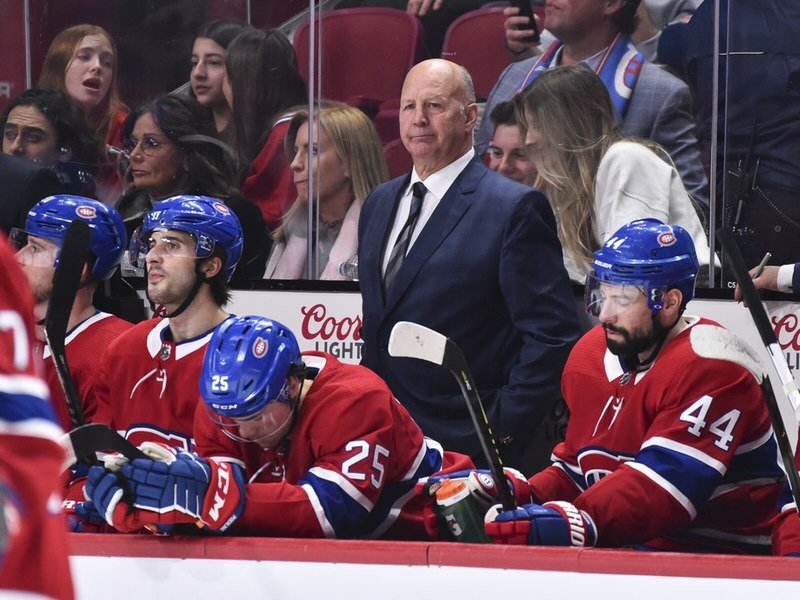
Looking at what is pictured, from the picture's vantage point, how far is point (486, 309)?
339 centimetres

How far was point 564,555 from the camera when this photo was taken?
219 centimetres

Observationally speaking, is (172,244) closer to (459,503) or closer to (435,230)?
(435,230)

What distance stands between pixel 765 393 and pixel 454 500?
0.58m

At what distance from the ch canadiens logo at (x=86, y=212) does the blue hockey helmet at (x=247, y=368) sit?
106cm

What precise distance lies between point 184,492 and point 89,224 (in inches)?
52.4

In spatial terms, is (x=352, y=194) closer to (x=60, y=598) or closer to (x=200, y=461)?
(x=200, y=461)

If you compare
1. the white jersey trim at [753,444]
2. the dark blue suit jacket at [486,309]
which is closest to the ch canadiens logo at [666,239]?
the white jersey trim at [753,444]

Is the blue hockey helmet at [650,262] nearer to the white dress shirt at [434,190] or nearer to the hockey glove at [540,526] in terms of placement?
the hockey glove at [540,526]

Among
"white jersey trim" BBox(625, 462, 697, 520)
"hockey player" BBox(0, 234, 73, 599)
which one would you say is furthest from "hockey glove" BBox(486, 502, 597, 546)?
"hockey player" BBox(0, 234, 73, 599)

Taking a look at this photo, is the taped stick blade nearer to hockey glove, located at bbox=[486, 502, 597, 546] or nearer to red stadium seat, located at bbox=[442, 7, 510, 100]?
hockey glove, located at bbox=[486, 502, 597, 546]

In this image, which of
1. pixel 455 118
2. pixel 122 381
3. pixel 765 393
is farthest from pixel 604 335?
pixel 122 381

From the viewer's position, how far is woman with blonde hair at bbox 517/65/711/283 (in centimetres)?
374

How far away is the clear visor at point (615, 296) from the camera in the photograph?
277 centimetres

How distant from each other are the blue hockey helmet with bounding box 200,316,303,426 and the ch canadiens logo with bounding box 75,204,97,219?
1.06 meters
